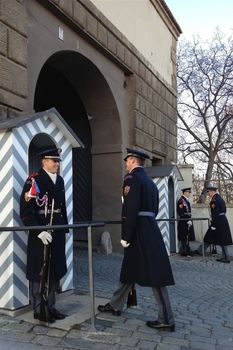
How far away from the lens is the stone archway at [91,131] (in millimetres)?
11078

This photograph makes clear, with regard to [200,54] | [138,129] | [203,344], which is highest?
[200,54]

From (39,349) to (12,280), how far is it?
1148 mm

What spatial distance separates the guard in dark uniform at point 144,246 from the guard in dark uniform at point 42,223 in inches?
28.4

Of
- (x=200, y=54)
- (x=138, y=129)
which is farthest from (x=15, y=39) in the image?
(x=200, y=54)

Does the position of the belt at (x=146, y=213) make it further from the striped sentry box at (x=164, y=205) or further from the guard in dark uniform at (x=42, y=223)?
the striped sentry box at (x=164, y=205)

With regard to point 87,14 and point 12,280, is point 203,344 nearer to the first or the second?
point 12,280

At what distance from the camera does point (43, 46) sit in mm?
8047

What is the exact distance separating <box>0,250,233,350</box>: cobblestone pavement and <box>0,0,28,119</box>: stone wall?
9.07ft

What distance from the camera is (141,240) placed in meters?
5.15

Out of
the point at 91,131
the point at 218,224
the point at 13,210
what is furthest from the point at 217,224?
the point at 13,210

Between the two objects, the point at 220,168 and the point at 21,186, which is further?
the point at 220,168

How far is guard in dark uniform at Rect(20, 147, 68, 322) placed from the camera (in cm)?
504

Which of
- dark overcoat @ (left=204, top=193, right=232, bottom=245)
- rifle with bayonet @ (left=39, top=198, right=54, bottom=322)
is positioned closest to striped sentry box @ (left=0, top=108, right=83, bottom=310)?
rifle with bayonet @ (left=39, top=198, right=54, bottom=322)

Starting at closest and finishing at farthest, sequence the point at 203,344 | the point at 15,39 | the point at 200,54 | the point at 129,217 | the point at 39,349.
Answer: the point at 39,349 < the point at 203,344 < the point at 129,217 < the point at 15,39 < the point at 200,54
